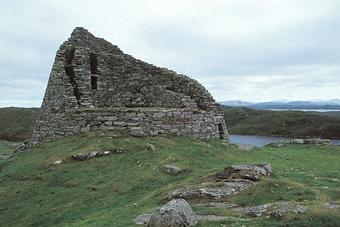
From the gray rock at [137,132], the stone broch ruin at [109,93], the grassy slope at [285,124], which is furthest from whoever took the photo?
the grassy slope at [285,124]

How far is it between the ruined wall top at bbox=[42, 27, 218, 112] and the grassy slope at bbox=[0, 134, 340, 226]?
15.8ft

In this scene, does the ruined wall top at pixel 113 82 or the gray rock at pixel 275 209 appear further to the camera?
the ruined wall top at pixel 113 82

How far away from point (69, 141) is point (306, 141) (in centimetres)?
1819

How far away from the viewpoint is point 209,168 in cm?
1959

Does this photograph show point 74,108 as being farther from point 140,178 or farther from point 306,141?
point 306,141

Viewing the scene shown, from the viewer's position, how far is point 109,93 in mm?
32156

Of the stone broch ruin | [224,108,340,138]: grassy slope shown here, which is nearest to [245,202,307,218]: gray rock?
the stone broch ruin

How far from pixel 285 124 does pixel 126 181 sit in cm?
10000

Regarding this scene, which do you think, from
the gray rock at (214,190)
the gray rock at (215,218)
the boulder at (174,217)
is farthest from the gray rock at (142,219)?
the gray rock at (214,190)

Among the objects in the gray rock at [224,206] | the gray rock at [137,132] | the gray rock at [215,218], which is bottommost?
the gray rock at [215,218]

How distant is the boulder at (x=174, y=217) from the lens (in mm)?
11336

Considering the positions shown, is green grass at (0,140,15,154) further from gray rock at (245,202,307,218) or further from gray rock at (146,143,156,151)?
gray rock at (245,202,307,218)

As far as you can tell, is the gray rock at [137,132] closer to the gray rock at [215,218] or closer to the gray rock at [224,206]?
the gray rock at [224,206]

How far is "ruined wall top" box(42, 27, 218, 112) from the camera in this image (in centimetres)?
3096
